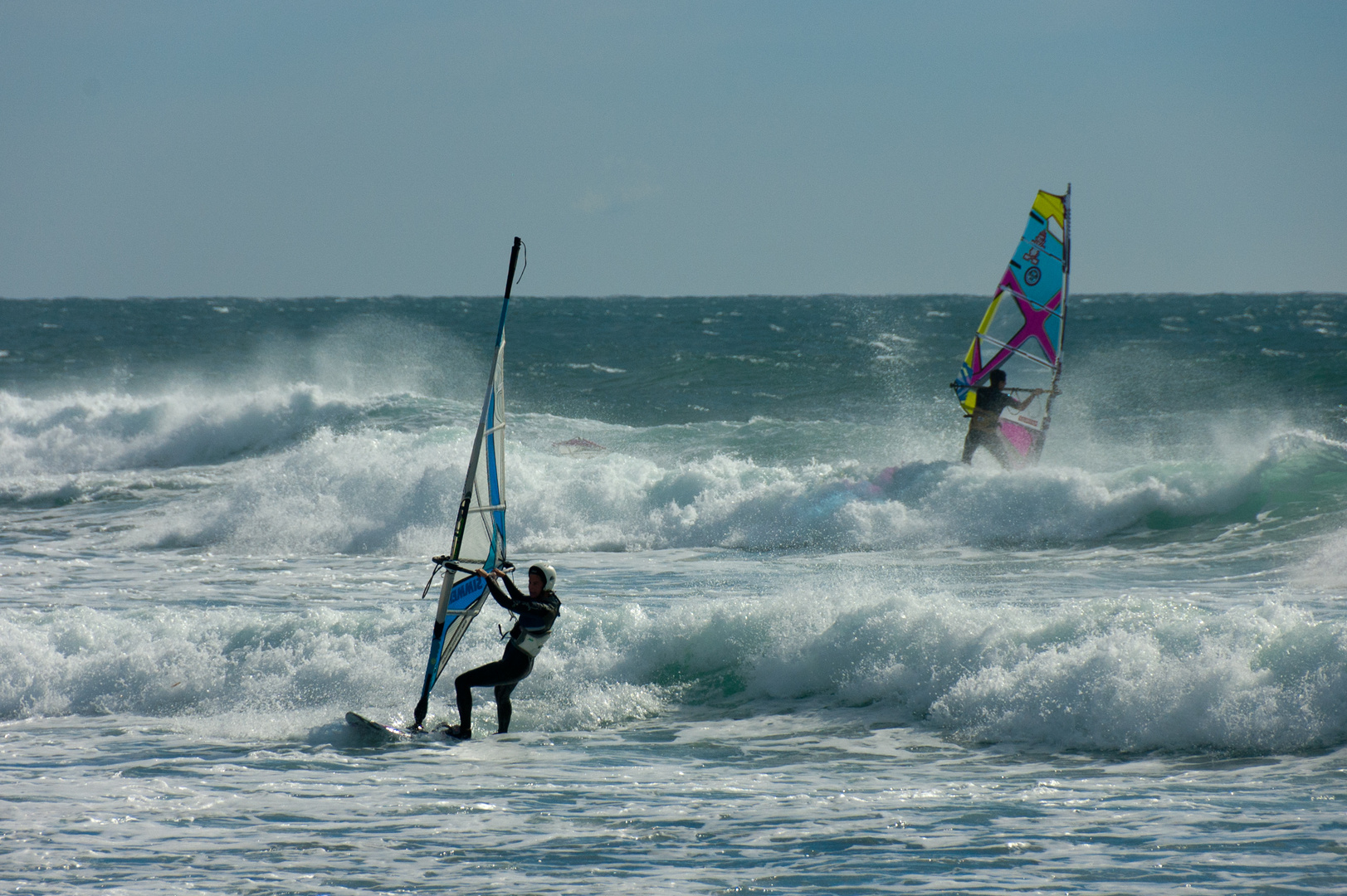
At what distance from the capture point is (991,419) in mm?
16094

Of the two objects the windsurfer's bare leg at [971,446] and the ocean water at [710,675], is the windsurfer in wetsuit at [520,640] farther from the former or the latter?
the windsurfer's bare leg at [971,446]

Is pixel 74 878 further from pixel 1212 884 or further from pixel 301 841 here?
pixel 1212 884

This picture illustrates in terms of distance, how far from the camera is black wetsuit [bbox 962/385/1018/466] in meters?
15.9

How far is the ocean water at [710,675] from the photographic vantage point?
5688 mm

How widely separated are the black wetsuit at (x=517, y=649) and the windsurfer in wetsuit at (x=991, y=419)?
9.61 metres

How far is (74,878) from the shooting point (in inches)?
212

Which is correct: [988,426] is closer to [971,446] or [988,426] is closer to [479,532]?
[971,446]

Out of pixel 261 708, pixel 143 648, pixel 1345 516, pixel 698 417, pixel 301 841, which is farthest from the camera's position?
pixel 698 417

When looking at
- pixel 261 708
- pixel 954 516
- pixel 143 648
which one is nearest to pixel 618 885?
pixel 261 708

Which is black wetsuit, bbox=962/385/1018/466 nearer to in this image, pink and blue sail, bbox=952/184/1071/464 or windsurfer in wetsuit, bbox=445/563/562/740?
pink and blue sail, bbox=952/184/1071/464

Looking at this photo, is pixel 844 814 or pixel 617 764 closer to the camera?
pixel 844 814

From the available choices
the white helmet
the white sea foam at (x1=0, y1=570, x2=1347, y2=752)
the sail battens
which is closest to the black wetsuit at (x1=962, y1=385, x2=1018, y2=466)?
the sail battens

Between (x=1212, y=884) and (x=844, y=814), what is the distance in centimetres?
177

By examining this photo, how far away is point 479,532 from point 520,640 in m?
0.86
